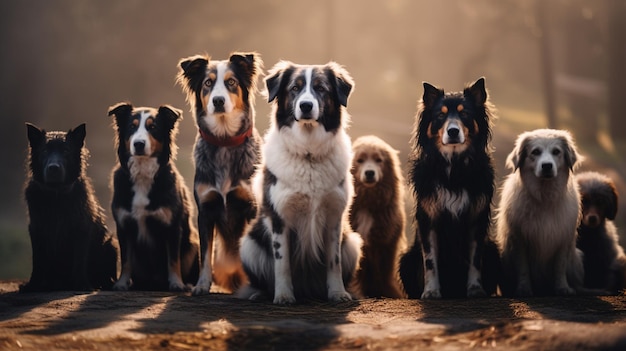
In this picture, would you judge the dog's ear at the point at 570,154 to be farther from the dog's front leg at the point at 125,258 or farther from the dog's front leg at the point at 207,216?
the dog's front leg at the point at 125,258

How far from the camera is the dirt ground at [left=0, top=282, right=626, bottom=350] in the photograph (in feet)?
17.4

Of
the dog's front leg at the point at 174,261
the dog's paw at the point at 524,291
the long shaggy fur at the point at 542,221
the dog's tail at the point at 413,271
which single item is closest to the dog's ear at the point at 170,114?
the dog's front leg at the point at 174,261

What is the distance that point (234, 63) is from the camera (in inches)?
324

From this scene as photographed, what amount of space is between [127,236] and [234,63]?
195 cm

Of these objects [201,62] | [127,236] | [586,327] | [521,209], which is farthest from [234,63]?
[586,327]

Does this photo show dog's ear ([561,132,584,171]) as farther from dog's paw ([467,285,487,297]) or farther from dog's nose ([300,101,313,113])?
dog's nose ([300,101,313,113])

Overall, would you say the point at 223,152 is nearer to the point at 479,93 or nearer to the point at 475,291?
the point at 479,93

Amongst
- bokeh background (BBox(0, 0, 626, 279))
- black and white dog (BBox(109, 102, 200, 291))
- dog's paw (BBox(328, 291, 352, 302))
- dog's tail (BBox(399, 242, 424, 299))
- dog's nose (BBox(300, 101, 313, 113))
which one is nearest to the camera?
A: dog's nose (BBox(300, 101, 313, 113))

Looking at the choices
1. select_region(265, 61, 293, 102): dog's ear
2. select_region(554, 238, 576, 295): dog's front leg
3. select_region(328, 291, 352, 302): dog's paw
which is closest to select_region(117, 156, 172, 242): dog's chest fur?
select_region(265, 61, 293, 102): dog's ear

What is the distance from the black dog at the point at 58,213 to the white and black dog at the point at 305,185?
179 cm

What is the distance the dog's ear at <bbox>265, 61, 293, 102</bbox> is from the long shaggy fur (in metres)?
2.22

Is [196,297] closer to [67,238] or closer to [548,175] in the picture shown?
[67,238]

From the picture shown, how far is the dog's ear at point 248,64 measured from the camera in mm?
8219

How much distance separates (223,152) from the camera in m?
8.09
